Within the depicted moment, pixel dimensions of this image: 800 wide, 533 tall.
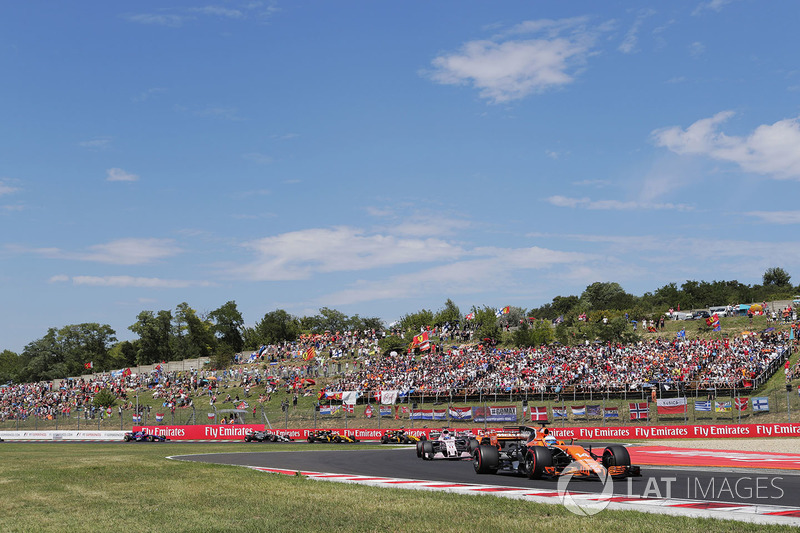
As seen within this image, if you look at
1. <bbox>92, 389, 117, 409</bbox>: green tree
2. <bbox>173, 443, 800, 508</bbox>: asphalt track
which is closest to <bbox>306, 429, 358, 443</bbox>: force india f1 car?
<bbox>173, 443, 800, 508</bbox>: asphalt track

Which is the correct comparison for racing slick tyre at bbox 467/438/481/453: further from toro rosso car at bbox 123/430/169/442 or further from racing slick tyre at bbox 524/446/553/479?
toro rosso car at bbox 123/430/169/442

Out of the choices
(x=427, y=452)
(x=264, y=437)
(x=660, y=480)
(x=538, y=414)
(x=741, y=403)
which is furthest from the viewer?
(x=264, y=437)

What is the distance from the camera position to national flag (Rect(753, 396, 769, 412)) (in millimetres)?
40125

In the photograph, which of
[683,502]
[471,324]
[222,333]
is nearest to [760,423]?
[683,502]

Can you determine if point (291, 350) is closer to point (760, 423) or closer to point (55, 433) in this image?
point (55, 433)

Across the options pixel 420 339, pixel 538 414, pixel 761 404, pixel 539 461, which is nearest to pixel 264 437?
pixel 538 414

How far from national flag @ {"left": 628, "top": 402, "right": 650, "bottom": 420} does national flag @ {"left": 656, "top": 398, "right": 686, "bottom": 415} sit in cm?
72

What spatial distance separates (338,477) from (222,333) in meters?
129

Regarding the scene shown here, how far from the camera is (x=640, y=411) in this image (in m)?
43.1

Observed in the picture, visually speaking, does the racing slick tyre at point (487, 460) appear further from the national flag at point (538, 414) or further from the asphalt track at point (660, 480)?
the national flag at point (538, 414)

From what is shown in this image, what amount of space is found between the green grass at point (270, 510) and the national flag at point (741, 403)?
32.3 metres

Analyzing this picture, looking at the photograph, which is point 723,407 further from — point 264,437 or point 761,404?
point 264,437

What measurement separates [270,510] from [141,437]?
4489 centimetres

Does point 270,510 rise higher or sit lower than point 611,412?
higher
